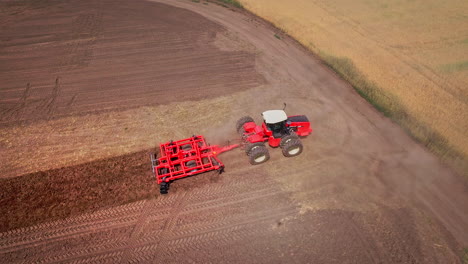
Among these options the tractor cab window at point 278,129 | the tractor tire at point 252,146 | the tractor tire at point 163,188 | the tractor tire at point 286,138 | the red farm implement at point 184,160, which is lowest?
the tractor tire at point 163,188

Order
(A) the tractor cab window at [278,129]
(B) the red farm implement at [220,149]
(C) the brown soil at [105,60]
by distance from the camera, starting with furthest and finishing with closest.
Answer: (C) the brown soil at [105,60] < (A) the tractor cab window at [278,129] < (B) the red farm implement at [220,149]

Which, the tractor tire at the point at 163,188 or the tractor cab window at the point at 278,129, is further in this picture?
the tractor cab window at the point at 278,129

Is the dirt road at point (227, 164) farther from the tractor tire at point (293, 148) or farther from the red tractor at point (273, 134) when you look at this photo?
the red tractor at point (273, 134)

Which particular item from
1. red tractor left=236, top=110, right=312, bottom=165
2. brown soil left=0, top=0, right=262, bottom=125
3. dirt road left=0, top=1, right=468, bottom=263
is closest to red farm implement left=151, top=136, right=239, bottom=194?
dirt road left=0, top=1, right=468, bottom=263

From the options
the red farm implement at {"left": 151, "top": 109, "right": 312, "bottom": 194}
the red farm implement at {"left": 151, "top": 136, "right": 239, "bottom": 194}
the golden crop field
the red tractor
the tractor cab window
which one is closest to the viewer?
the red farm implement at {"left": 151, "top": 136, "right": 239, "bottom": 194}

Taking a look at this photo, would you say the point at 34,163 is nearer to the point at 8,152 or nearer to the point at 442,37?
the point at 8,152

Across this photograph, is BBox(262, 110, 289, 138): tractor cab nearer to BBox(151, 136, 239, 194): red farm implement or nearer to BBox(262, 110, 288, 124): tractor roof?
BBox(262, 110, 288, 124): tractor roof

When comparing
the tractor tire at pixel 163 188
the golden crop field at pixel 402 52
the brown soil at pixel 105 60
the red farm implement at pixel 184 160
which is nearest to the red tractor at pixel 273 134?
the red farm implement at pixel 184 160

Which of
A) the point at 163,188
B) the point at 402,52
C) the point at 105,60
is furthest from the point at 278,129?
the point at 402,52
